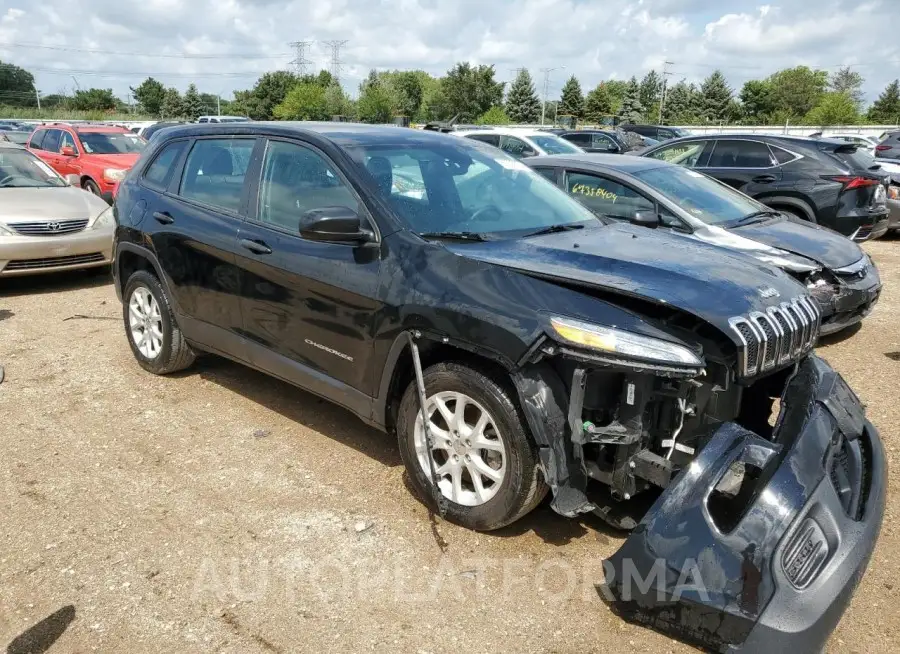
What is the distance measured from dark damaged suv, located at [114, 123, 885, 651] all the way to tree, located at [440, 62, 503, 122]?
71904 mm

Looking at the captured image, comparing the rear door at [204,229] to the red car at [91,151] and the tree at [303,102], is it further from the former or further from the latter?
the tree at [303,102]

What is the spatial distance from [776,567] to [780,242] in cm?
444

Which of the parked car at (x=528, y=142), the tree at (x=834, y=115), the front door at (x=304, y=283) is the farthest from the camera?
the tree at (x=834, y=115)

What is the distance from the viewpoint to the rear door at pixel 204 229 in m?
4.32

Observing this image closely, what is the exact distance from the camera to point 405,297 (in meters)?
3.33

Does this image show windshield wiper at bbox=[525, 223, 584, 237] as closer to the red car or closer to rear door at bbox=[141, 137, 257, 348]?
rear door at bbox=[141, 137, 257, 348]

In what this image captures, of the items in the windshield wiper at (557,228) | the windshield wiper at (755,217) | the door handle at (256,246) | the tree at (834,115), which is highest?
the tree at (834,115)

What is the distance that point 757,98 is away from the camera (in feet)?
286

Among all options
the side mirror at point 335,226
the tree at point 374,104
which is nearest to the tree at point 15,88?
the tree at point 374,104

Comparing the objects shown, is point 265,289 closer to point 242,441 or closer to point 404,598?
point 242,441

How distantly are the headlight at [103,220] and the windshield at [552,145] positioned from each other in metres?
7.83

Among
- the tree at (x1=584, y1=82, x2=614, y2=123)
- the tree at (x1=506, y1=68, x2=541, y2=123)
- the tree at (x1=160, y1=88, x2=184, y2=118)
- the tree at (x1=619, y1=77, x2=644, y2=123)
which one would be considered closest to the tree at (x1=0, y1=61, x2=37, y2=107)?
the tree at (x1=160, y1=88, x2=184, y2=118)

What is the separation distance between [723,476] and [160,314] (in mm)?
3937

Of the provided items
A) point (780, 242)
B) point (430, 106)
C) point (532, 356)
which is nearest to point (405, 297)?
point (532, 356)
